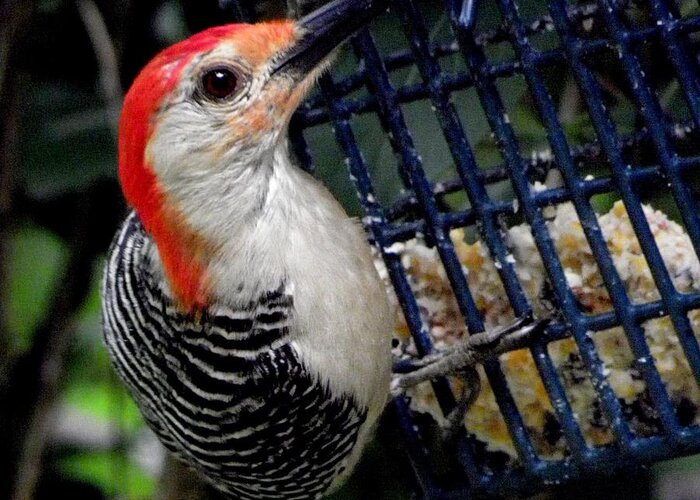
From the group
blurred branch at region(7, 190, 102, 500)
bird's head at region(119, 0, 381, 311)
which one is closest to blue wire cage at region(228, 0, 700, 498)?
bird's head at region(119, 0, 381, 311)

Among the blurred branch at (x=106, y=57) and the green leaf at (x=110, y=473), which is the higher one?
the blurred branch at (x=106, y=57)

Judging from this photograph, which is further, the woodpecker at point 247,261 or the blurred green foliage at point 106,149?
the blurred green foliage at point 106,149

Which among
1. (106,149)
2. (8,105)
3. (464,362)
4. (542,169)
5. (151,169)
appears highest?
(8,105)

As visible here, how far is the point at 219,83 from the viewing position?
229 centimetres

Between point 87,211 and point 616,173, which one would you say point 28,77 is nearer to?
point 87,211

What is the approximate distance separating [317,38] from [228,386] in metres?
0.64

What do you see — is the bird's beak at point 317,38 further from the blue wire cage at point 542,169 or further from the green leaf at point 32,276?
the green leaf at point 32,276

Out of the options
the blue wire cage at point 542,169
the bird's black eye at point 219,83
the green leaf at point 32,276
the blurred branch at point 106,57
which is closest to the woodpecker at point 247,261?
the bird's black eye at point 219,83

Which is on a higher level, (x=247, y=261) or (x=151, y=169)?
(x=151, y=169)

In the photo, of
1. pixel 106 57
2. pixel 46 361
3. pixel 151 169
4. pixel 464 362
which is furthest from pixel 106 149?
pixel 464 362

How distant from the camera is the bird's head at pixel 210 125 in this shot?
2.25m

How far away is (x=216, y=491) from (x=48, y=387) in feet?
2.78

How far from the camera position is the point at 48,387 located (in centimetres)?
371

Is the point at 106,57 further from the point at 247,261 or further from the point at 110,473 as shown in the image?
the point at 110,473
